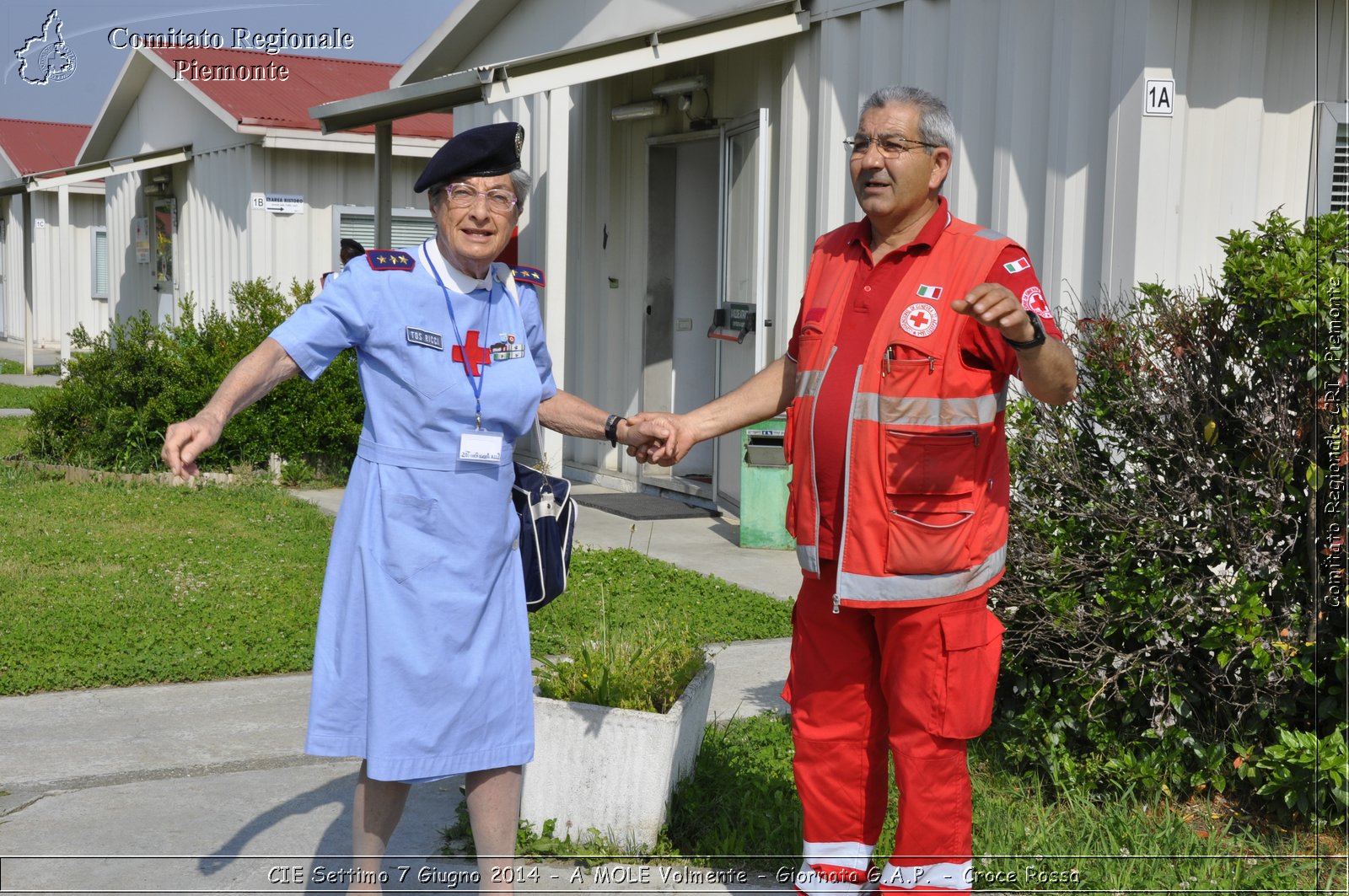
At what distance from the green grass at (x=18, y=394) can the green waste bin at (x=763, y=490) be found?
36.1 ft

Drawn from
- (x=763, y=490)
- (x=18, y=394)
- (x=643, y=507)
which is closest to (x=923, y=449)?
(x=763, y=490)

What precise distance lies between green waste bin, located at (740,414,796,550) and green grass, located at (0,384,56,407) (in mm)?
11010

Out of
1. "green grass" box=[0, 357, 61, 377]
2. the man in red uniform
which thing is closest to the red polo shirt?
the man in red uniform

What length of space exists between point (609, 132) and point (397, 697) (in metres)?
8.69

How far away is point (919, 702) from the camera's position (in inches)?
130

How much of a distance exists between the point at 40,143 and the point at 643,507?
26.7 m

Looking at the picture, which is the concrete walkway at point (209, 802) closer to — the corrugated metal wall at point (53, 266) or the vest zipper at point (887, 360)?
the vest zipper at point (887, 360)

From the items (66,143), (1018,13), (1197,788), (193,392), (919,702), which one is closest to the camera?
(919,702)

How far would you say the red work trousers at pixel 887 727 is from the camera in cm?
329

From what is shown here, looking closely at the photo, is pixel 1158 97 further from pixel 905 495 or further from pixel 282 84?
pixel 282 84

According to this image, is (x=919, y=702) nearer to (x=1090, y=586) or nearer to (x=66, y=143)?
(x=1090, y=586)

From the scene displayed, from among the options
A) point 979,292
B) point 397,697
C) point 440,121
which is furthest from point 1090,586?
point 440,121

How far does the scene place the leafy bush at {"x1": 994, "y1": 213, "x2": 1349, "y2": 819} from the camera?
3.99 meters

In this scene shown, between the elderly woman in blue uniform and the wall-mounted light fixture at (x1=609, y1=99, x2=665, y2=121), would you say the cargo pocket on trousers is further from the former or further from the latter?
the wall-mounted light fixture at (x1=609, y1=99, x2=665, y2=121)
